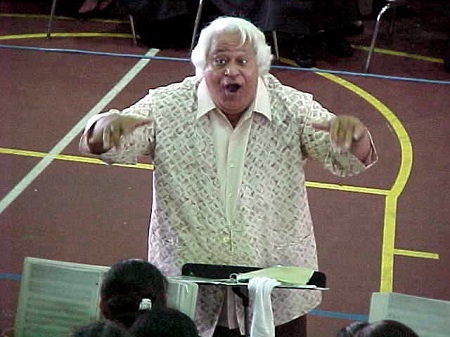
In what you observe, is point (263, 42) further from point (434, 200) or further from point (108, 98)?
point (108, 98)

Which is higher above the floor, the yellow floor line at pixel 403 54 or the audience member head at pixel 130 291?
the yellow floor line at pixel 403 54

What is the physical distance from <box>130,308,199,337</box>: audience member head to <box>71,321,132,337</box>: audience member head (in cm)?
12

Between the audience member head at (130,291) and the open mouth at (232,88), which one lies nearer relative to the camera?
the audience member head at (130,291)

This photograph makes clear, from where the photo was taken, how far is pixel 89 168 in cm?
635

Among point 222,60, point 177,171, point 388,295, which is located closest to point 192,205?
point 177,171

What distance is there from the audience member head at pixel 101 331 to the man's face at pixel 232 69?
1095 mm

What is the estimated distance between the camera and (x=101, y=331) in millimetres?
2473

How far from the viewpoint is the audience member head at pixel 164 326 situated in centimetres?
260

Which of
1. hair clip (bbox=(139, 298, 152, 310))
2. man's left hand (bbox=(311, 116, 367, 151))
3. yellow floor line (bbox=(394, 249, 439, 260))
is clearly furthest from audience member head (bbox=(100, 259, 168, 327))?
yellow floor line (bbox=(394, 249, 439, 260))

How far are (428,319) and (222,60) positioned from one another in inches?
46.5

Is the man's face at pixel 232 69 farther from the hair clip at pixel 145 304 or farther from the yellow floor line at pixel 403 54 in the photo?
the yellow floor line at pixel 403 54

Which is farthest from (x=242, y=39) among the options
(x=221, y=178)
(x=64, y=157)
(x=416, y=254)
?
(x=64, y=157)

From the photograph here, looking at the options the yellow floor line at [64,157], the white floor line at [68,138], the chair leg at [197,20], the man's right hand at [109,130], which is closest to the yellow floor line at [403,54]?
the chair leg at [197,20]

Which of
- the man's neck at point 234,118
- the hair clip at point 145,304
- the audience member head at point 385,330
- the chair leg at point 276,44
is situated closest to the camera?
the audience member head at point 385,330
